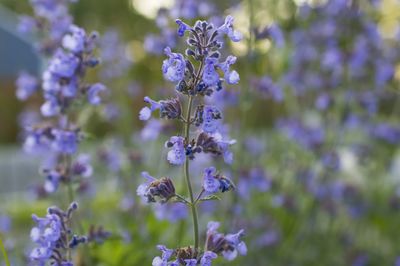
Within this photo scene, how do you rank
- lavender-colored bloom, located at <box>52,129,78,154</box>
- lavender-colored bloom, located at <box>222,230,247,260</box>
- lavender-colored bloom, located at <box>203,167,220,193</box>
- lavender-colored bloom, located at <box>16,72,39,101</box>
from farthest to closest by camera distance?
lavender-colored bloom, located at <box>16,72,39,101</box>
lavender-colored bloom, located at <box>52,129,78,154</box>
lavender-colored bloom, located at <box>222,230,247,260</box>
lavender-colored bloom, located at <box>203,167,220,193</box>

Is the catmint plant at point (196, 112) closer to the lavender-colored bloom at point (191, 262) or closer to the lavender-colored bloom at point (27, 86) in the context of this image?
the lavender-colored bloom at point (191, 262)

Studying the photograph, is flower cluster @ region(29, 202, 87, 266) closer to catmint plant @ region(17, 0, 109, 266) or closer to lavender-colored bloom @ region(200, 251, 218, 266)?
catmint plant @ region(17, 0, 109, 266)

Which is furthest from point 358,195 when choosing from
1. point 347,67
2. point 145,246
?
point 145,246

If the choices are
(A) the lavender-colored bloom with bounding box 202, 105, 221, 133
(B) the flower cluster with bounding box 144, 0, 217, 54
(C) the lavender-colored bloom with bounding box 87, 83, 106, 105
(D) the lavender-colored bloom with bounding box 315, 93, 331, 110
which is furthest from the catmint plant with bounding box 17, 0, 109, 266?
(D) the lavender-colored bloom with bounding box 315, 93, 331, 110

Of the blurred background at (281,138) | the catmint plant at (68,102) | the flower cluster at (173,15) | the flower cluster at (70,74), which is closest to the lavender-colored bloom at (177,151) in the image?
the catmint plant at (68,102)

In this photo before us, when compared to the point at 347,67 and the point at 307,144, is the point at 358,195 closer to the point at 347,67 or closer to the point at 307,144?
the point at 307,144

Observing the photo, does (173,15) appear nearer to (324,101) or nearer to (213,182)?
(324,101)
